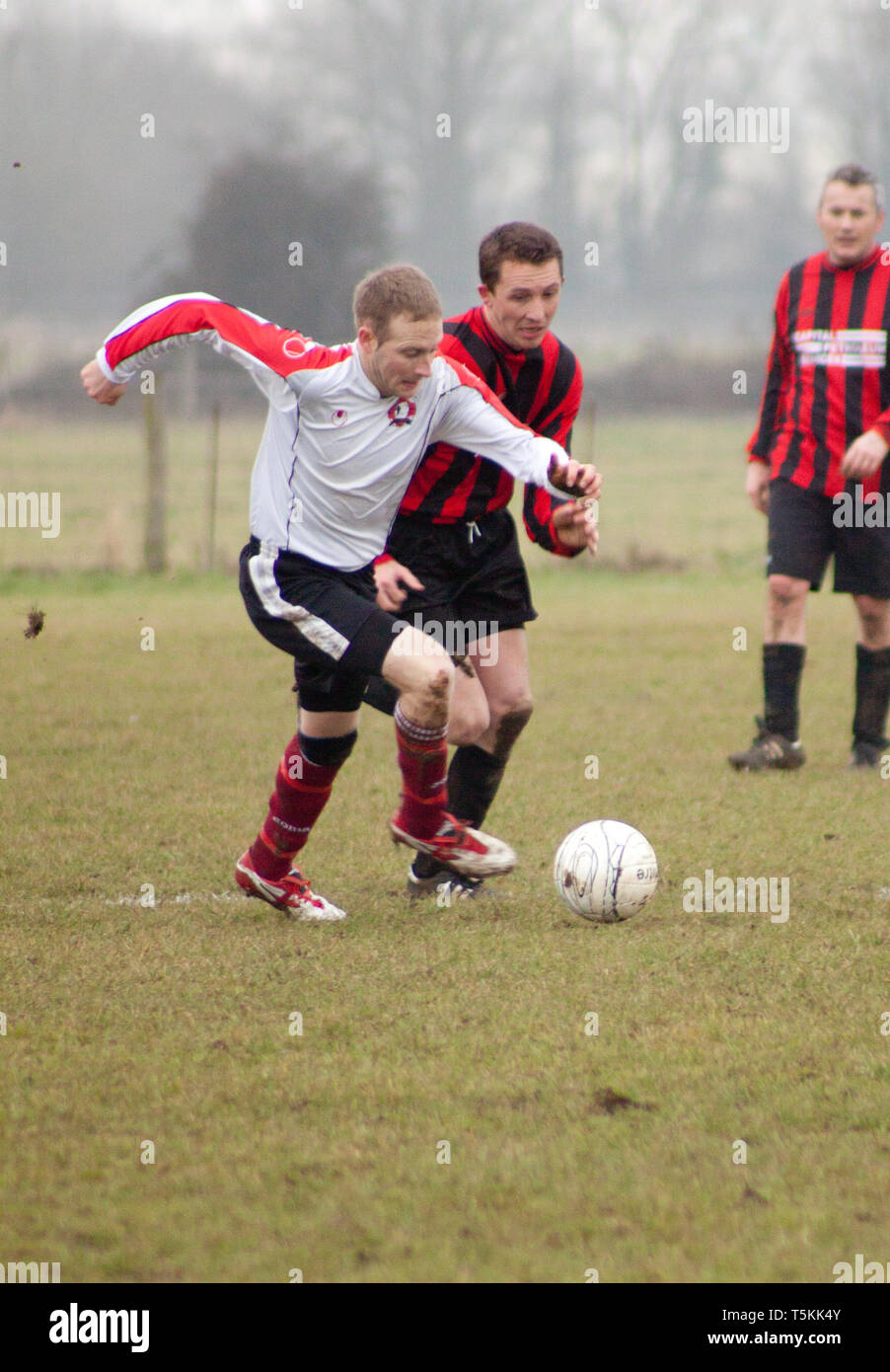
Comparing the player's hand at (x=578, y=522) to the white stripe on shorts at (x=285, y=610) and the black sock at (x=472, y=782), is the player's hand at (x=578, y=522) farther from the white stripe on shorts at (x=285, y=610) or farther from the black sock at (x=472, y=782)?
the black sock at (x=472, y=782)

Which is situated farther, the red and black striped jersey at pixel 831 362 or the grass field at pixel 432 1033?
the red and black striped jersey at pixel 831 362

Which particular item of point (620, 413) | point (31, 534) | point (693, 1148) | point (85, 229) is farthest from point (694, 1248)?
point (85, 229)

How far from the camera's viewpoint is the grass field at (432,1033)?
8.48 ft

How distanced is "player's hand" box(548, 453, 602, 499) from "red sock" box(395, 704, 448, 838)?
0.74 m

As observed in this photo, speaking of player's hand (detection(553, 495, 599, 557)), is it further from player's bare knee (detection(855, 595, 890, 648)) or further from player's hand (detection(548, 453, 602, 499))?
player's bare knee (detection(855, 595, 890, 648))

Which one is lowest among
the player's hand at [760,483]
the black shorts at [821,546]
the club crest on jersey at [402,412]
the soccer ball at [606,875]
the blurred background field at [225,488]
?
the blurred background field at [225,488]

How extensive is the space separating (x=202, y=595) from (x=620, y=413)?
20.3 m

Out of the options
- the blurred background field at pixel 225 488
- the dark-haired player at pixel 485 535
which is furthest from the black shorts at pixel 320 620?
the blurred background field at pixel 225 488

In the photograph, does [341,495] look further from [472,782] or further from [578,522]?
[472,782]

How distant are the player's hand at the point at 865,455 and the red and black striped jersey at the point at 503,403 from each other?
179 cm

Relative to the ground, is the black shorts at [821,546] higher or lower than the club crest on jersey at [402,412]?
lower

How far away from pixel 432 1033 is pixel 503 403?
7.07 feet

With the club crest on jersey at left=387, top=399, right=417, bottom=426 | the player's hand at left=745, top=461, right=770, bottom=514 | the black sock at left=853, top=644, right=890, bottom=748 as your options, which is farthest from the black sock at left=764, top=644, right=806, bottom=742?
the club crest on jersey at left=387, top=399, right=417, bottom=426

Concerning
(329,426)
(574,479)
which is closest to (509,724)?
(574,479)
